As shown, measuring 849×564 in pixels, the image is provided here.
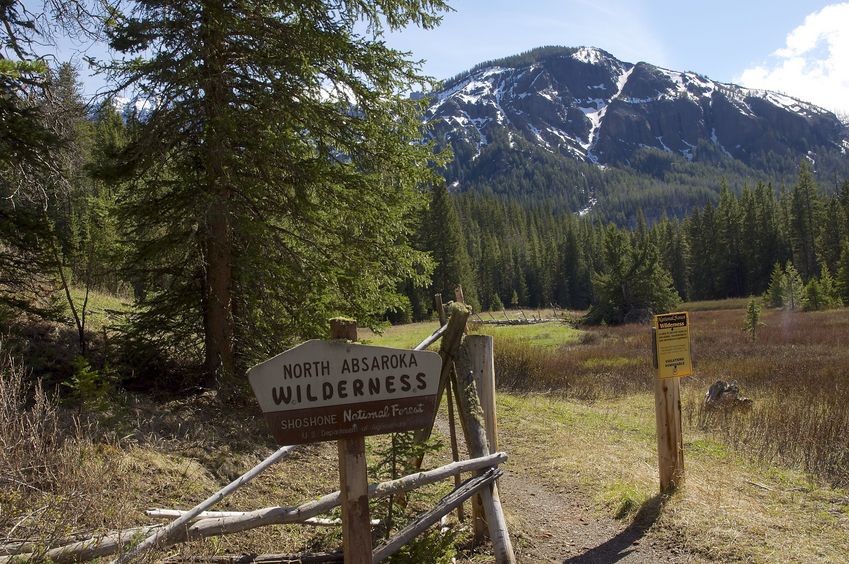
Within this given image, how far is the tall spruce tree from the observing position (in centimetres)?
714

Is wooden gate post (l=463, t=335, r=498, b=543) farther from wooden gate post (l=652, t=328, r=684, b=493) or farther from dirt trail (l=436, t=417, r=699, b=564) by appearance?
wooden gate post (l=652, t=328, r=684, b=493)

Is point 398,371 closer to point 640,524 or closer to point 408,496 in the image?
point 408,496

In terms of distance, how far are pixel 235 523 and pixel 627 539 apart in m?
3.84

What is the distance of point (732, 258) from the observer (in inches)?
2862

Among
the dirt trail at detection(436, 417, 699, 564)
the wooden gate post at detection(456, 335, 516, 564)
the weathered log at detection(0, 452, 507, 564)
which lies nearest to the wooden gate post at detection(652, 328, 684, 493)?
the dirt trail at detection(436, 417, 699, 564)

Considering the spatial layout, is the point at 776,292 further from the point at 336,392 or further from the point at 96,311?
the point at 336,392

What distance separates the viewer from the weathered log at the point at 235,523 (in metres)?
→ 3.27

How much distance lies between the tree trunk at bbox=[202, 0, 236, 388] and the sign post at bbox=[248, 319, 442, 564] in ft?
13.4

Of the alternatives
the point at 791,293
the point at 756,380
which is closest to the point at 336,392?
the point at 756,380

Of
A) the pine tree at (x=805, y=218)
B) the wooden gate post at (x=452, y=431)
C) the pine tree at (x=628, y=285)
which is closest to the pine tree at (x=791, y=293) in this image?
the pine tree at (x=628, y=285)

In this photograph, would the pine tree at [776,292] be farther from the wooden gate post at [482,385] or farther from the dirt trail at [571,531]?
the wooden gate post at [482,385]

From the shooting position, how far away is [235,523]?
12.1ft

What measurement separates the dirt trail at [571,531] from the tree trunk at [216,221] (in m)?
4.03

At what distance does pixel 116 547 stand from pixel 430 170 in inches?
239
